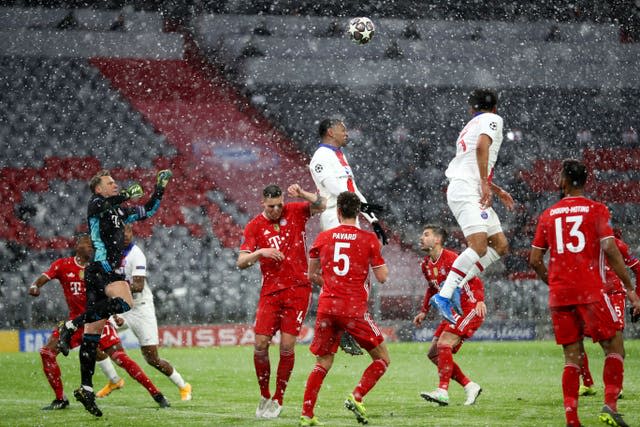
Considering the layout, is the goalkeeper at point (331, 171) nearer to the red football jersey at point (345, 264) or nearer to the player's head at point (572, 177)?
the red football jersey at point (345, 264)

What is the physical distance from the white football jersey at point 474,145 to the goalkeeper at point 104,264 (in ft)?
8.24

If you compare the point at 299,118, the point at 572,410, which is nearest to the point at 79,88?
the point at 299,118

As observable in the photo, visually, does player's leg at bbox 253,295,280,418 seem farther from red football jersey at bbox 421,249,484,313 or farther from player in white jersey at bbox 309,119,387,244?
red football jersey at bbox 421,249,484,313

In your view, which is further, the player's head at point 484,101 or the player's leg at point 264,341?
the player's head at point 484,101

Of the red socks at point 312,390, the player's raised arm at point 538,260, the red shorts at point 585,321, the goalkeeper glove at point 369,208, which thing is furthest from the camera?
the goalkeeper glove at point 369,208

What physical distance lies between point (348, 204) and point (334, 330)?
943mm

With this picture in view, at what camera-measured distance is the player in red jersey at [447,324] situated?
9.22 meters

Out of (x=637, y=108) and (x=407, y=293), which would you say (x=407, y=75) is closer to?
(x=637, y=108)

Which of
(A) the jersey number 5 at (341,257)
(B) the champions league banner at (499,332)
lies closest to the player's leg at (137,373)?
(A) the jersey number 5 at (341,257)

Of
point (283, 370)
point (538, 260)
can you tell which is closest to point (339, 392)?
point (283, 370)

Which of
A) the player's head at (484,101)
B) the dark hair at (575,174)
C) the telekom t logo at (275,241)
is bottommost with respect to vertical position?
the telekom t logo at (275,241)

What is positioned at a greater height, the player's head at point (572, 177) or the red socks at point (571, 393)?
the player's head at point (572, 177)

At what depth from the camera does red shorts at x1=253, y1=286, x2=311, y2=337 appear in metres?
8.44

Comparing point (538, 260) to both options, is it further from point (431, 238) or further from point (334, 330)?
point (431, 238)
